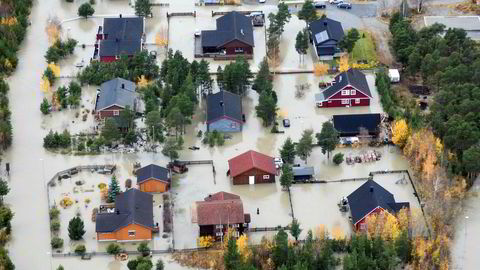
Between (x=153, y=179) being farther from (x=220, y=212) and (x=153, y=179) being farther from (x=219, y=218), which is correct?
(x=219, y=218)

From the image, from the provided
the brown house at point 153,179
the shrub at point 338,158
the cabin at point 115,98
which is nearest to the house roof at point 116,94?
the cabin at point 115,98

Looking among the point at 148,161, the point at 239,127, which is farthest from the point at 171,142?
the point at 239,127

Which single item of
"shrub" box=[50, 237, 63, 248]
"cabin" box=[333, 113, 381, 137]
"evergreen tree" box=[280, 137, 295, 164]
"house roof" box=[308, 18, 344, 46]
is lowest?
"shrub" box=[50, 237, 63, 248]

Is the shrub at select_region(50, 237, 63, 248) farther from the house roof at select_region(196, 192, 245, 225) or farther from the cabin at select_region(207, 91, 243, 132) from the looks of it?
the cabin at select_region(207, 91, 243, 132)

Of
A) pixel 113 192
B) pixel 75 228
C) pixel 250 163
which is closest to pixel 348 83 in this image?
pixel 250 163

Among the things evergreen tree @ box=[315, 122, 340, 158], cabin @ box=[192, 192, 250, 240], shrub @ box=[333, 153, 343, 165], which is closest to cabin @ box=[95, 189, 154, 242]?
cabin @ box=[192, 192, 250, 240]

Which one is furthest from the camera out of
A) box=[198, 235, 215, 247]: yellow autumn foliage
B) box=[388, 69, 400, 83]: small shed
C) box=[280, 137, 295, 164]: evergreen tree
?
box=[388, 69, 400, 83]: small shed
